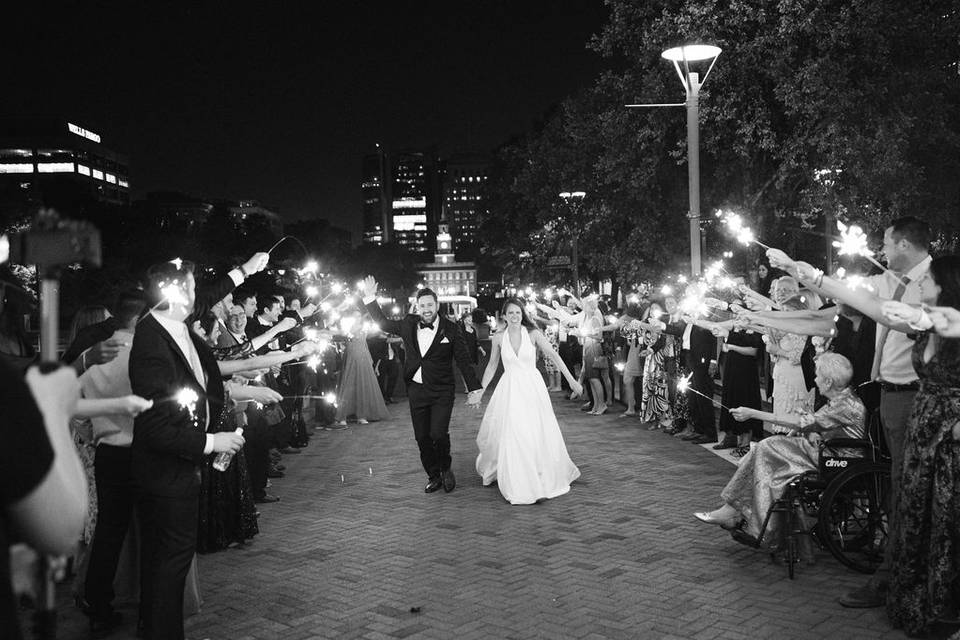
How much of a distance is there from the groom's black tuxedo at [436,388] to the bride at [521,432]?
0.46m

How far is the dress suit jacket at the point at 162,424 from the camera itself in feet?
14.8

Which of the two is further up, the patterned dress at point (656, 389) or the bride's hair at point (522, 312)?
the bride's hair at point (522, 312)

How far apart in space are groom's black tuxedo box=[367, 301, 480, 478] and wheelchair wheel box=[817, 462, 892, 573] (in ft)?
14.3

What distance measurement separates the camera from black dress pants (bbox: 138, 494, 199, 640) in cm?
452

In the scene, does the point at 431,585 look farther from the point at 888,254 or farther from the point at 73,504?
the point at 73,504

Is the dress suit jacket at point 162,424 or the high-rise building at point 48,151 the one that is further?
the high-rise building at point 48,151

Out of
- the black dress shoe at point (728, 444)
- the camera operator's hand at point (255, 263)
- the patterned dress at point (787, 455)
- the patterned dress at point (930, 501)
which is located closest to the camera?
the patterned dress at point (930, 501)

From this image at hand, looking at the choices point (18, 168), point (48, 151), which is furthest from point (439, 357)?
point (48, 151)

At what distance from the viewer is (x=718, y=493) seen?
29.9ft

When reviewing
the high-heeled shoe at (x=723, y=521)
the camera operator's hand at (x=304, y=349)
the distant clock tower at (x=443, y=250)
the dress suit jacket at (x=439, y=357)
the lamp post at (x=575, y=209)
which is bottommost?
the high-heeled shoe at (x=723, y=521)

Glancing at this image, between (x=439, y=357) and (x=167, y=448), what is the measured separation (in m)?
5.54

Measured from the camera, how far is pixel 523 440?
9.24 metres

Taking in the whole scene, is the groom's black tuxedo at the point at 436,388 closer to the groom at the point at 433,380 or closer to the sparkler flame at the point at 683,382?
the groom at the point at 433,380

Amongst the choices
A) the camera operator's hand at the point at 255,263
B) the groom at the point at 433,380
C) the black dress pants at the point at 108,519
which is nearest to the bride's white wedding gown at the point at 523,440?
the groom at the point at 433,380
